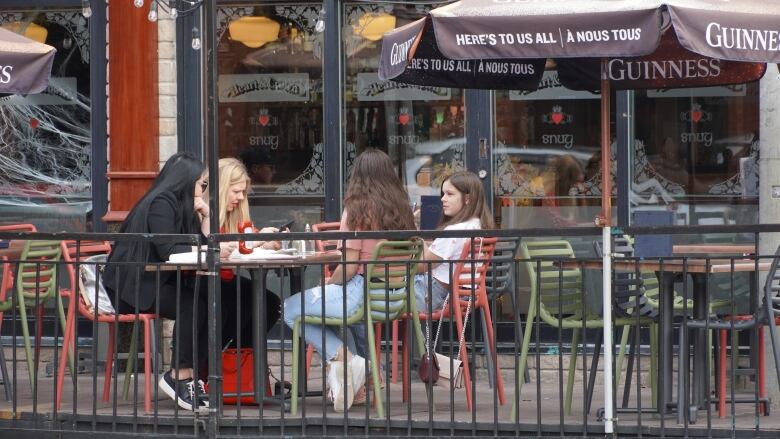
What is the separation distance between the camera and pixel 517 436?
7.06 metres

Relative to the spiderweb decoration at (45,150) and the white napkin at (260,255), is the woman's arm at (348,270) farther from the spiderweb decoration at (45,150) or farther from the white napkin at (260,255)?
the spiderweb decoration at (45,150)

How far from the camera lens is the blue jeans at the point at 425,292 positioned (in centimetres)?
779

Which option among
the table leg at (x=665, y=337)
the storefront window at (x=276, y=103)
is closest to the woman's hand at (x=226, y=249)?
the table leg at (x=665, y=337)

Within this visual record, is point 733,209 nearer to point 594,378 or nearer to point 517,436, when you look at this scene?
point 594,378

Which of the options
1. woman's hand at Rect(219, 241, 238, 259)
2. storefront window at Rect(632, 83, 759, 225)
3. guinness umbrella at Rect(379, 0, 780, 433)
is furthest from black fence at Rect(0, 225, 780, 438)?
storefront window at Rect(632, 83, 759, 225)

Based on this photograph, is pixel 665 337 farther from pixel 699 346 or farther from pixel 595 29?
pixel 595 29

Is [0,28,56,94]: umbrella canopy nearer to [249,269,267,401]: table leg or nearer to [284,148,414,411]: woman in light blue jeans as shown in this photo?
[249,269,267,401]: table leg

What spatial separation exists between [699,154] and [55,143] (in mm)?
4781

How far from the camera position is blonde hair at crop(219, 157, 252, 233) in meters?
8.58

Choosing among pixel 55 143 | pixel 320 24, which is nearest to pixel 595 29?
pixel 320 24

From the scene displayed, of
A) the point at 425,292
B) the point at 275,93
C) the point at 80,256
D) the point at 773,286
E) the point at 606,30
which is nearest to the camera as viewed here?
the point at 606,30

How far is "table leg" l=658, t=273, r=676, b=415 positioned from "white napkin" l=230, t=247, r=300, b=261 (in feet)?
6.41

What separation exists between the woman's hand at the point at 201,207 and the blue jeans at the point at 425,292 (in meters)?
1.52

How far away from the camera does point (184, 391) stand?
25.4 ft
